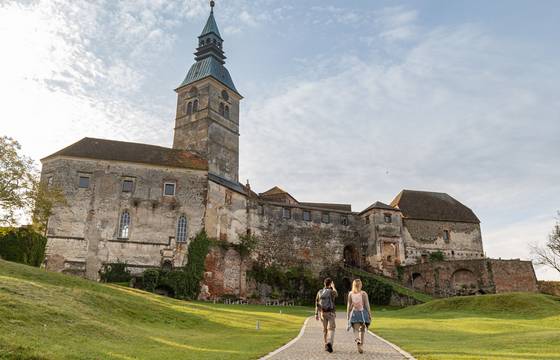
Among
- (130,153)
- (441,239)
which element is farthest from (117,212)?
(441,239)

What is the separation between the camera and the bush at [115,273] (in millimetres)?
39781

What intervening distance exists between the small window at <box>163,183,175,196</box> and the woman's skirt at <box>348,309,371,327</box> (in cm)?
3372

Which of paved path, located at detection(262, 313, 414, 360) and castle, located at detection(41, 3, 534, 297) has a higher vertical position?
castle, located at detection(41, 3, 534, 297)

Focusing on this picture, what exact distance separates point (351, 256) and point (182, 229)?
23.0m

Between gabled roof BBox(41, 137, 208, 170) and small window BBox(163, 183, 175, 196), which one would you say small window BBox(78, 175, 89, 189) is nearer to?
gabled roof BBox(41, 137, 208, 170)

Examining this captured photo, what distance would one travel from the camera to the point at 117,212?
42.2 metres

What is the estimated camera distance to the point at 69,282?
2538 cm

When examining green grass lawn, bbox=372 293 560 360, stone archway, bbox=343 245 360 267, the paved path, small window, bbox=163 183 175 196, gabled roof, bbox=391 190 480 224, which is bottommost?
the paved path

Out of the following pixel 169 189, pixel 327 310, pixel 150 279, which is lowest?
pixel 327 310

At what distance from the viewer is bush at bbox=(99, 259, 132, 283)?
39.8 metres

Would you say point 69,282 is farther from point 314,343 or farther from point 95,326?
point 314,343

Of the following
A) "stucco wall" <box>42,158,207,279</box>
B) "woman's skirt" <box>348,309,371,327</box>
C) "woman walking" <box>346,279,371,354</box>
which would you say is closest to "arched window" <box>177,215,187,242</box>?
"stucco wall" <box>42,158,207,279</box>

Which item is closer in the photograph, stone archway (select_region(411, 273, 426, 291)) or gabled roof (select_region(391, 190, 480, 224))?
stone archway (select_region(411, 273, 426, 291))

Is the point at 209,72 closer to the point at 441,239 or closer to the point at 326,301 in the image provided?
the point at 441,239
